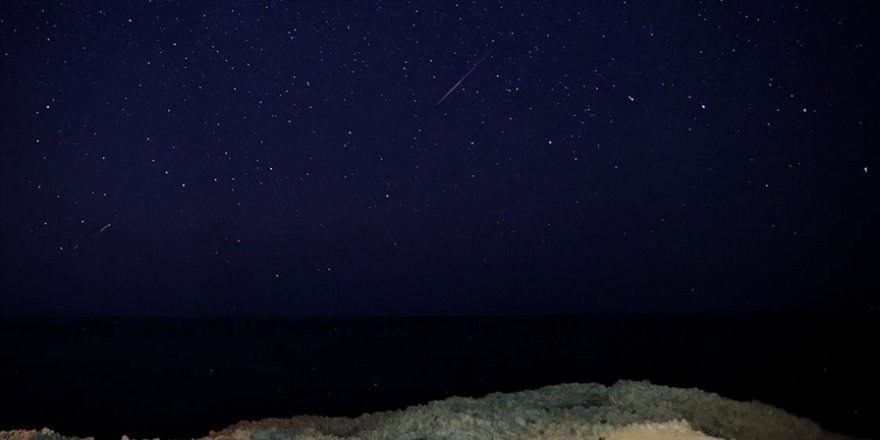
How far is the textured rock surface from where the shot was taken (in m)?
3.52

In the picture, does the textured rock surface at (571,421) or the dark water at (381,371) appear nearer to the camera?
the textured rock surface at (571,421)

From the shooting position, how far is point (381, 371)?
28.4ft

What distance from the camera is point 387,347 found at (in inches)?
495

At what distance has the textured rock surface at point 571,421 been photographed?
3521 mm

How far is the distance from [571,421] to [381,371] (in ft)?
17.1

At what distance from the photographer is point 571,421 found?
3711 millimetres

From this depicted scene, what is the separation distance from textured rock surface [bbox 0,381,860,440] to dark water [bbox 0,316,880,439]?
0.81m

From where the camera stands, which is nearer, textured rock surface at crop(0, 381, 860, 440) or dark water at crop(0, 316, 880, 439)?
textured rock surface at crop(0, 381, 860, 440)

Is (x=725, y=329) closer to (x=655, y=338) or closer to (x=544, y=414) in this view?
(x=655, y=338)

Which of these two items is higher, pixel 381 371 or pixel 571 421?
pixel 571 421

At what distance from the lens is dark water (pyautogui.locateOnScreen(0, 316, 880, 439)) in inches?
224

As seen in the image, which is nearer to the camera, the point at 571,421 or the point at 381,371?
the point at 571,421

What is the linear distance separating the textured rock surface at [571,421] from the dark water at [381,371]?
81 centimetres

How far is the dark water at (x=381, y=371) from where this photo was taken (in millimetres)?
5684
